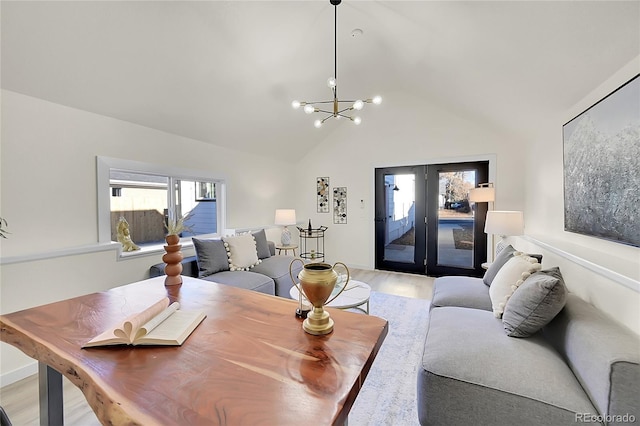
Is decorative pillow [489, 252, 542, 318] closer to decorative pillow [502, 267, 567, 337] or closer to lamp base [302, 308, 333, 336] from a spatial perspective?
decorative pillow [502, 267, 567, 337]

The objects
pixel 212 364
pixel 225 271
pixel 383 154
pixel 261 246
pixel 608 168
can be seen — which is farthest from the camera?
pixel 383 154

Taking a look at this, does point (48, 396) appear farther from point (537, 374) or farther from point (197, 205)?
point (197, 205)

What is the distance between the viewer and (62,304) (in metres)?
1.33

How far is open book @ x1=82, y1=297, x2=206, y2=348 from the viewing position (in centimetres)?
92

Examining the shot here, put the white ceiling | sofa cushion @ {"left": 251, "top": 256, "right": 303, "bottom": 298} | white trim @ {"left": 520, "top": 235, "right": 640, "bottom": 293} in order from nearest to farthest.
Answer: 1. white trim @ {"left": 520, "top": 235, "right": 640, "bottom": 293}
2. the white ceiling
3. sofa cushion @ {"left": 251, "top": 256, "right": 303, "bottom": 298}

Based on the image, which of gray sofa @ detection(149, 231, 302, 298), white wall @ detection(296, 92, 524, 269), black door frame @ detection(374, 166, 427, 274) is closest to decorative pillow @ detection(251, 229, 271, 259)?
gray sofa @ detection(149, 231, 302, 298)

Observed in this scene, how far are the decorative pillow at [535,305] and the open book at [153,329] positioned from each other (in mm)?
1723

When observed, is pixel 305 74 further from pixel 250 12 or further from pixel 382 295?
pixel 382 295

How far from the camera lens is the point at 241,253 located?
133 inches

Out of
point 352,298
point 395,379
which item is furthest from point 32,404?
point 395,379

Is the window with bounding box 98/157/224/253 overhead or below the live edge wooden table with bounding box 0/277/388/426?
overhead

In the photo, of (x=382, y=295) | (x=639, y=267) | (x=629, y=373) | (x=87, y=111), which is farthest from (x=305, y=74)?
(x=629, y=373)

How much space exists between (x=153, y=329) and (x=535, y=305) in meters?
1.90

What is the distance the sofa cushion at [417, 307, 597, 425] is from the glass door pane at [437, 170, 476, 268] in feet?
10.0
